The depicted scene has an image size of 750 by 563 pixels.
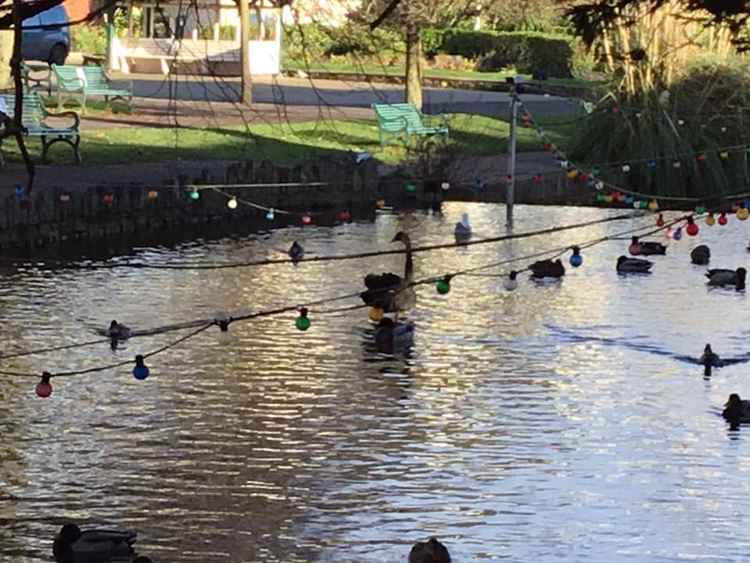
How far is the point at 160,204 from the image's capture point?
22.8 metres

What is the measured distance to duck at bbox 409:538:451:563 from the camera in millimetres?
9695

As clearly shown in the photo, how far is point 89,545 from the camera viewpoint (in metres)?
9.91

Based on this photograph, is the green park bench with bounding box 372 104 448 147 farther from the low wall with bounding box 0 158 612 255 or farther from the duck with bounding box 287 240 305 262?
the duck with bounding box 287 240 305 262

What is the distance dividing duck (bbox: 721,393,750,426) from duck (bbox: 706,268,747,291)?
6.10m

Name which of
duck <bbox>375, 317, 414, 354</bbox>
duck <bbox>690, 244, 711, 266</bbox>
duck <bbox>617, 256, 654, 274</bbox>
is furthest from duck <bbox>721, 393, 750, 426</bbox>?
duck <bbox>690, 244, 711, 266</bbox>

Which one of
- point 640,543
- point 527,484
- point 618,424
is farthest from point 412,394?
point 640,543

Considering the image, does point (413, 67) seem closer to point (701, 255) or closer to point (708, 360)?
point (701, 255)

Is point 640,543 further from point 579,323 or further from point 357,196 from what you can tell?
point 357,196

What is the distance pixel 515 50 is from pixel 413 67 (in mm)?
21705

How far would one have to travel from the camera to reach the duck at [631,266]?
66.3ft

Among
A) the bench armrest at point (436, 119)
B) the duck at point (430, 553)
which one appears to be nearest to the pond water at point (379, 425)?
the duck at point (430, 553)

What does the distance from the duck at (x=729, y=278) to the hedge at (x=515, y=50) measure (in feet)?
110

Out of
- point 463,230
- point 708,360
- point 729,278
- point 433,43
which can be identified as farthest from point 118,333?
point 433,43

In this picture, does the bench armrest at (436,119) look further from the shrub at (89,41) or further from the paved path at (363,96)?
the shrub at (89,41)
